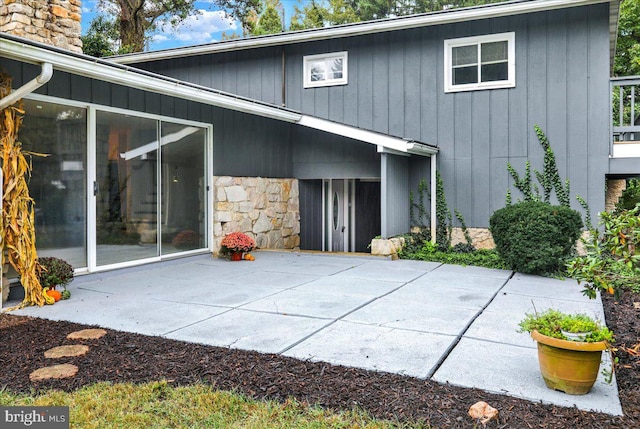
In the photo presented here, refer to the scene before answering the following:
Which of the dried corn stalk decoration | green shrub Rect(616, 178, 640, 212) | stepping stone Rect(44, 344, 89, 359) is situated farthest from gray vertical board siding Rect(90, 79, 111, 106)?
green shrub Rect(616, 178, 640, 212)

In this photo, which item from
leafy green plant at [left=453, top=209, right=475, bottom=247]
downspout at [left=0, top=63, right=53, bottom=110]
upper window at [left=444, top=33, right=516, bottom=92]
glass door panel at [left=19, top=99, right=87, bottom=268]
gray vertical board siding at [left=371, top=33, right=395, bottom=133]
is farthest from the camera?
gray vertical board siding at [left=371, top=33, right=395, bottom=133]

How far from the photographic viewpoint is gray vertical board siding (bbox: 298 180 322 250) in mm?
11281

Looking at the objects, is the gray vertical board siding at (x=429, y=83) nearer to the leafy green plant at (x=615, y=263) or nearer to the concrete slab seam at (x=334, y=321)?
the concrete slab seam at (x=334, y=321)

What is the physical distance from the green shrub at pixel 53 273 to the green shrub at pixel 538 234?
5839 millimetres

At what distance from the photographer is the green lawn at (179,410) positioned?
8.93 ft

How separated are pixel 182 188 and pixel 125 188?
4.04 feet

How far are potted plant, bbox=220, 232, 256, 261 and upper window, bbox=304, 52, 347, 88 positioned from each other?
3.93m

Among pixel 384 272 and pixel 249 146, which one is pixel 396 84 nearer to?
pixel 249 146

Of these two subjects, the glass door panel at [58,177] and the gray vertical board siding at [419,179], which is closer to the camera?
the glass door panel at [58,177]

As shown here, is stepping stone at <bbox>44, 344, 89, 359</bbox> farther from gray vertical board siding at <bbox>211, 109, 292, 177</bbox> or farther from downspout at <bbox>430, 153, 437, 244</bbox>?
downspout at <bbox>430, 153, 437, 244</bbox>

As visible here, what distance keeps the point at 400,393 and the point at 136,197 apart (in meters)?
5.36

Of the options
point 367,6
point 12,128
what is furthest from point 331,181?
point 367,6

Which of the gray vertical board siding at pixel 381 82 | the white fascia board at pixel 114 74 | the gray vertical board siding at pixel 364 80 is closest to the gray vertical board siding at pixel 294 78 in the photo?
the gray vertical board siding at pixel 364 80

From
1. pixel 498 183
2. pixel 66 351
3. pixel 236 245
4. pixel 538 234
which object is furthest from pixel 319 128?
pixel 66 351
